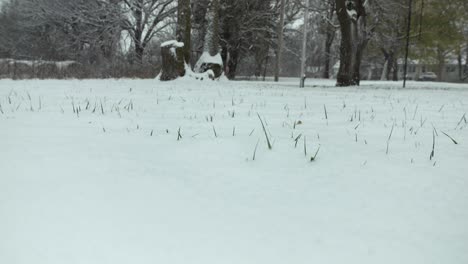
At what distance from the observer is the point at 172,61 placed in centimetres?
1331

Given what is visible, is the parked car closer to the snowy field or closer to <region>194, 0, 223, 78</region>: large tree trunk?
<region>194, 0, 223, 78</region>: large tree trunk

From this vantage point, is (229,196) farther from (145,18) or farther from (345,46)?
(145,18)

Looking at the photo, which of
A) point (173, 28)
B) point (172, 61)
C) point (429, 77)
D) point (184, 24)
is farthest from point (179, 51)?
point (429, 77)

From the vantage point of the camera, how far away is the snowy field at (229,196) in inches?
61.9

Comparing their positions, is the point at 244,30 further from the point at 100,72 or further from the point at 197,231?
the point at 197,231

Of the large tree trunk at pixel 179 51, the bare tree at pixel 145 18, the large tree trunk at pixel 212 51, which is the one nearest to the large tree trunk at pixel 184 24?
the large tree trunk at pixel 179 51

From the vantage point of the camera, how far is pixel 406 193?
2062mm

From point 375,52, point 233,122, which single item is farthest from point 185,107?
point 375,52

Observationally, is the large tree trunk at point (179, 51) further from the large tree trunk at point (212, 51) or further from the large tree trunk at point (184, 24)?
the large tree trunk at point (212, 51)

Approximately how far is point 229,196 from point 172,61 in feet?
38.7

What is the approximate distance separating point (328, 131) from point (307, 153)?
849mm

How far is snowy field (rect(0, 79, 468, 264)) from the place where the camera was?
61.9 inches

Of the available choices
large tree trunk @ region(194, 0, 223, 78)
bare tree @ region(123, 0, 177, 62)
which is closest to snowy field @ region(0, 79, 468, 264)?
large tree trunk @ region(194, 0, 223, 78)

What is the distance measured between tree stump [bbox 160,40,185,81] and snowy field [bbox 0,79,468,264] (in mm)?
9998
